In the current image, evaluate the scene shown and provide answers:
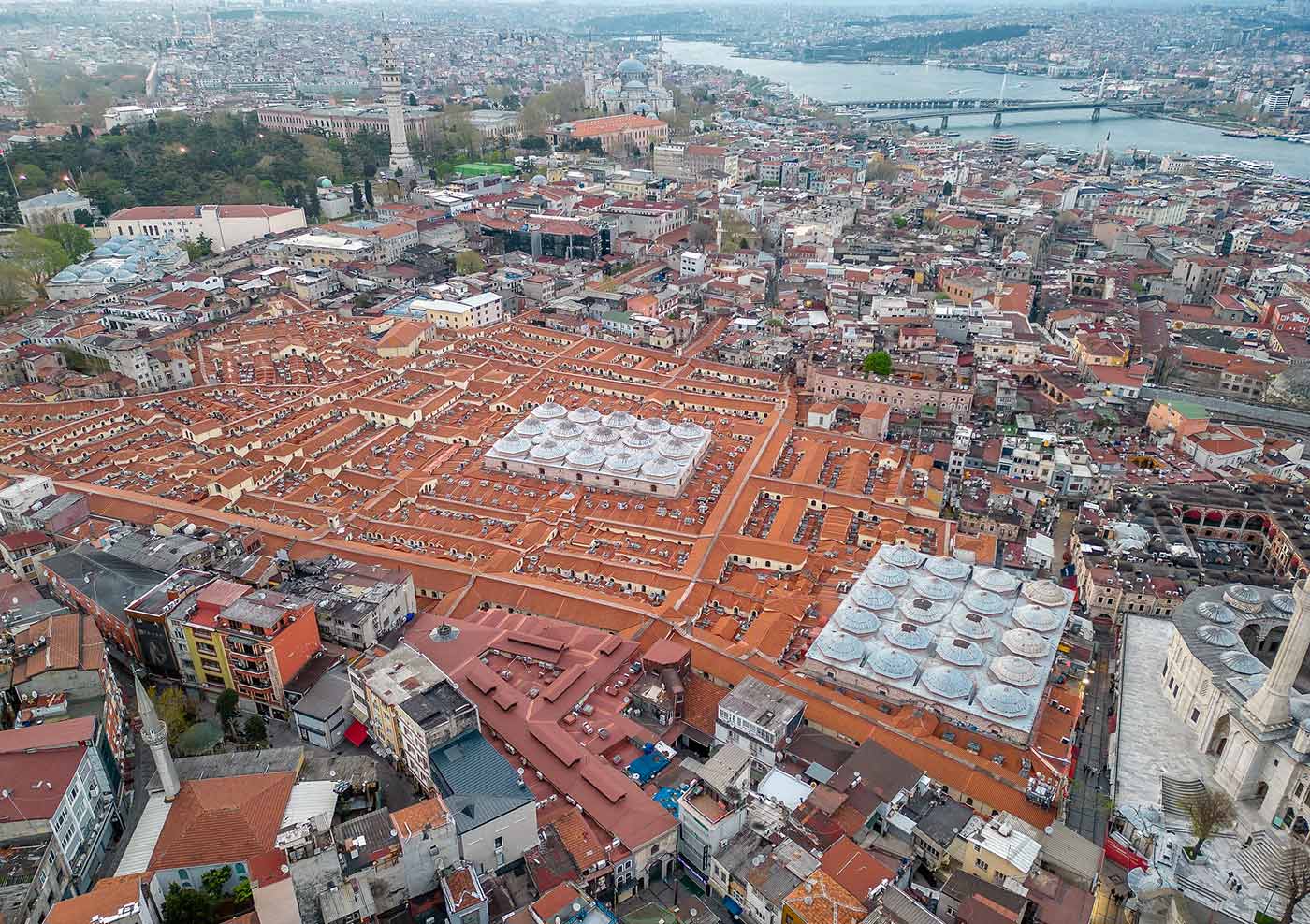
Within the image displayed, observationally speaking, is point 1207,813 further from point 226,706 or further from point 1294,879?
point 226,706

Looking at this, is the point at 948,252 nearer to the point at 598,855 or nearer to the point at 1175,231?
the point at 1175,231

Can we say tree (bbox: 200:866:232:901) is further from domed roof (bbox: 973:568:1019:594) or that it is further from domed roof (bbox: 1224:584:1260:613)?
domed roof (bbox: 1224:584:1260:613)

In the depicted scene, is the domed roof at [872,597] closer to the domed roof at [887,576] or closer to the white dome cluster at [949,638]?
the white dome cluster at [949,638]

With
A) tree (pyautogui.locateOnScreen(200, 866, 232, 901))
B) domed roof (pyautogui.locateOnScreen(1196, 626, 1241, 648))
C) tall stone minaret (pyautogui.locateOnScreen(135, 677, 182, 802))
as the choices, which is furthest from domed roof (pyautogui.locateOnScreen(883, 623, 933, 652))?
tall stone minaret (pyautogui.locateOnScreen(135, 677, 182, 802))

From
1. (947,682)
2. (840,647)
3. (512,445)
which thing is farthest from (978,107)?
(947,682)

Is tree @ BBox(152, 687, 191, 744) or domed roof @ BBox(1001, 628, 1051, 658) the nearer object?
tree @ BBox(152, 687, 191, 744)

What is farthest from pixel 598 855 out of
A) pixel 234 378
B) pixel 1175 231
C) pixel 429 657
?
pixel 1175 231
